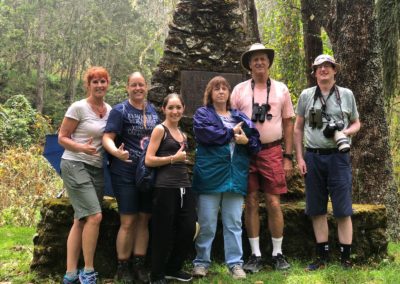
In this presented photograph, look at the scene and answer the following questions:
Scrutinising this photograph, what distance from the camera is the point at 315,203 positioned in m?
4.62

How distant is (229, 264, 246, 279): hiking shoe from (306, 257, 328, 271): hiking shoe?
724 millimetres

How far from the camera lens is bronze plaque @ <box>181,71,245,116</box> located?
6148 millimetres

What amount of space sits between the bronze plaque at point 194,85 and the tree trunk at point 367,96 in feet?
5.60

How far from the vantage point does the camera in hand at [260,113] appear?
4645mm

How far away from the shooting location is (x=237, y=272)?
4383 millimetres

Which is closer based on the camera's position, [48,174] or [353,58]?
[353,58]

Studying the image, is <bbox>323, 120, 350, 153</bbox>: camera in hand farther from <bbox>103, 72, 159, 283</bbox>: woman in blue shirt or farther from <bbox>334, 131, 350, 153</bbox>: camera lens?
<bbox>103, 72, 159, 283</bbox>: woman in blue shirt

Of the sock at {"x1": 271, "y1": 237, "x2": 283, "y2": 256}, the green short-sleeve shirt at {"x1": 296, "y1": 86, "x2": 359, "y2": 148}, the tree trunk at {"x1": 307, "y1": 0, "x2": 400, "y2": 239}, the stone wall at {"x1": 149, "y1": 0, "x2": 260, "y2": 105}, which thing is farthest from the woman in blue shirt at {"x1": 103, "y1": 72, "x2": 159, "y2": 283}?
the tree trunk at {"x1": 307, "y1": 0, "x2": 400, "y2": 239}

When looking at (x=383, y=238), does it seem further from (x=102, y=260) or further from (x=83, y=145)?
(x=83, y=145)

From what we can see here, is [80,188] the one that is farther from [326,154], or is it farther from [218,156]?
[326,154]

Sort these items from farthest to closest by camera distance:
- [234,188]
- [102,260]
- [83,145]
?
1. [102,260]
2. [234,188]
3. [83,145]

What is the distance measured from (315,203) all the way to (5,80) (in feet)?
93.8

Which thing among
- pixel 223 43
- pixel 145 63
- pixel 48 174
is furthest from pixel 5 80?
pixel 223 43

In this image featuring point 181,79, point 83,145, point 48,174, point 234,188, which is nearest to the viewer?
point 83,145
